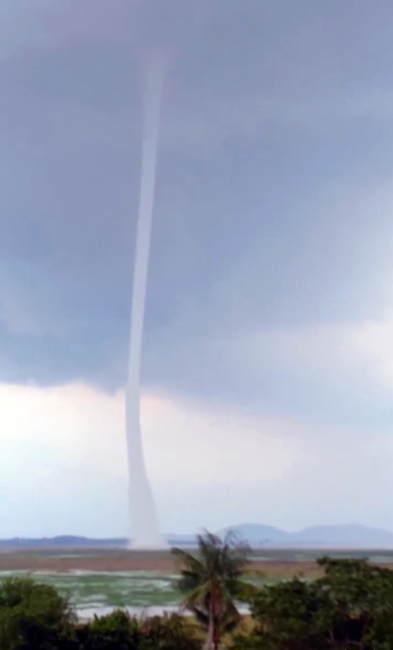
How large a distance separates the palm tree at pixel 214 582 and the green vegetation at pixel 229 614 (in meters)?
0.03

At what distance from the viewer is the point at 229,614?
2678cm

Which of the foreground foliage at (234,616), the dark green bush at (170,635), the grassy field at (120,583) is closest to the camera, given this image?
the foreground foliage at (234,616)

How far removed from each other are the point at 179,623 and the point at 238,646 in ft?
19.2

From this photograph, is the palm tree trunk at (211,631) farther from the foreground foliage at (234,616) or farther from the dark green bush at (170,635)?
the dark green bush at (170,635)

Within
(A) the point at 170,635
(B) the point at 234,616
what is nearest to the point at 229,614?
(B) the point at 234,616

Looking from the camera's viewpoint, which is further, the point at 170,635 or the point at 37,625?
the point at 170,635

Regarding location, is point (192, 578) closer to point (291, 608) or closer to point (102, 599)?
point (291, 608)

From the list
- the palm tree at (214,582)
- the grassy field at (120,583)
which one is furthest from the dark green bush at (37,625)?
the grassy field at (120,583)

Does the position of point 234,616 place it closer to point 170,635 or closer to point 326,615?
point 170,635

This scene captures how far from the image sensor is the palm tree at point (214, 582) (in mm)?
26469

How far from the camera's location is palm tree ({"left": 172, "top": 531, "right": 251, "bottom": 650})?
26.5 metres

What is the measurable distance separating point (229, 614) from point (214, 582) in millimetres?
1338

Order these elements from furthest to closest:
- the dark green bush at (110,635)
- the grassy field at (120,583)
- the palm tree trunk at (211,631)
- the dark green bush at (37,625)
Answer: the grassy field at (120,583)
the dark green bush at (110,635)
the dark green bush at (37,625)
the palm tree trunk at (211,631)

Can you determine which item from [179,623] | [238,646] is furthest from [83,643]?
[238,646]
